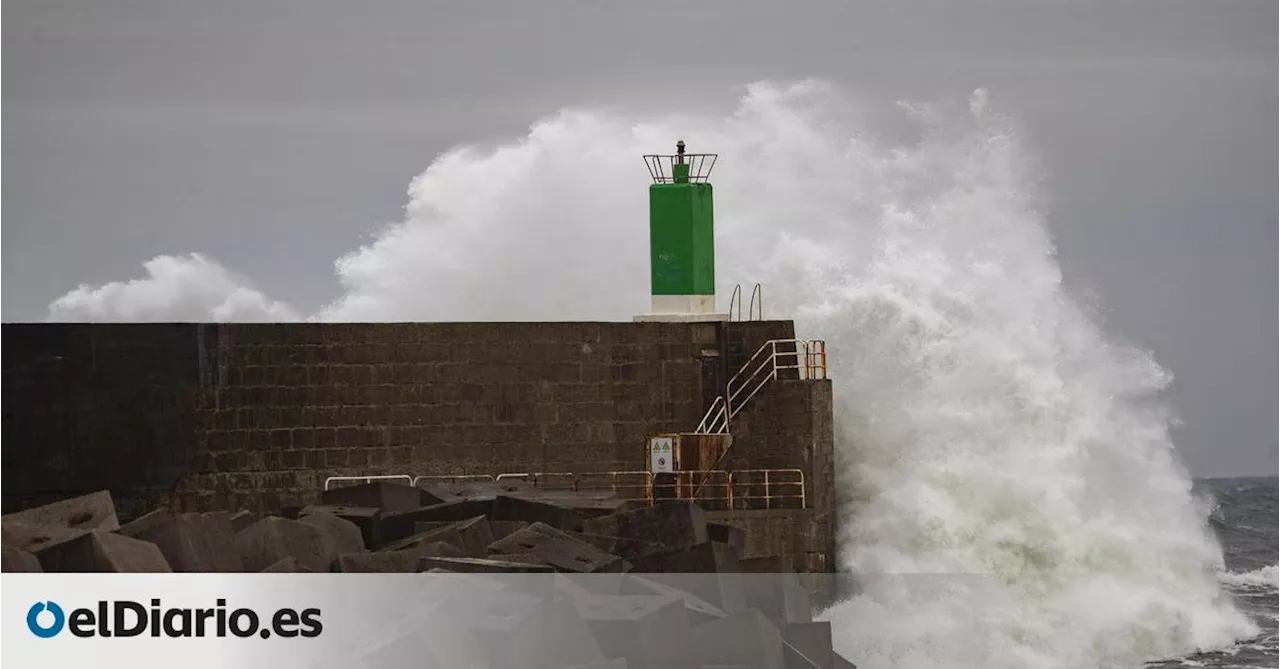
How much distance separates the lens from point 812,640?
861 centimetres

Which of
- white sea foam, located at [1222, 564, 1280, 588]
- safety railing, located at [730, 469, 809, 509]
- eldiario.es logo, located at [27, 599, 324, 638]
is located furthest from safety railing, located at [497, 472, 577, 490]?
white sea foam, located at [1222, 564, 1280, 588]

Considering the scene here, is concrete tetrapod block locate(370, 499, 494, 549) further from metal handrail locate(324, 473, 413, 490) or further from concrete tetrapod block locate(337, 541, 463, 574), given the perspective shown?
metal handrail locate(324, 473, 413, 490)

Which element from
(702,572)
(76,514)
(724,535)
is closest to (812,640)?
(702,572)

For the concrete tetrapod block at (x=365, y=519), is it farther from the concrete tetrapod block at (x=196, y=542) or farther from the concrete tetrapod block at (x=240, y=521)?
the concrete tetrapod block at (x=196, y=542)

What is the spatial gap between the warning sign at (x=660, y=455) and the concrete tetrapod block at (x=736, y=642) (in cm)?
553

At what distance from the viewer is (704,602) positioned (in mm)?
8633

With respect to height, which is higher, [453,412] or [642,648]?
[453,412]

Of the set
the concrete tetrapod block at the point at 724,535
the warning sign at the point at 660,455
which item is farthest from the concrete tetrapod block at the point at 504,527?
the warning sign at the point at 660,455

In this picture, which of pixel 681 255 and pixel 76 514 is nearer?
pixel 76 514

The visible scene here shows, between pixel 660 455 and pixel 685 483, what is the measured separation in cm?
22

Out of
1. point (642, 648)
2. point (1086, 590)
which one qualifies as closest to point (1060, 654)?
point (1086, 590)

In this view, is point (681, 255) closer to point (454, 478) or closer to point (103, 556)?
point (454, 478)

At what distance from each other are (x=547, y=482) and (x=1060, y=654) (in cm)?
322

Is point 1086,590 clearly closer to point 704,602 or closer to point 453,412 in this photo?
point 453,412
